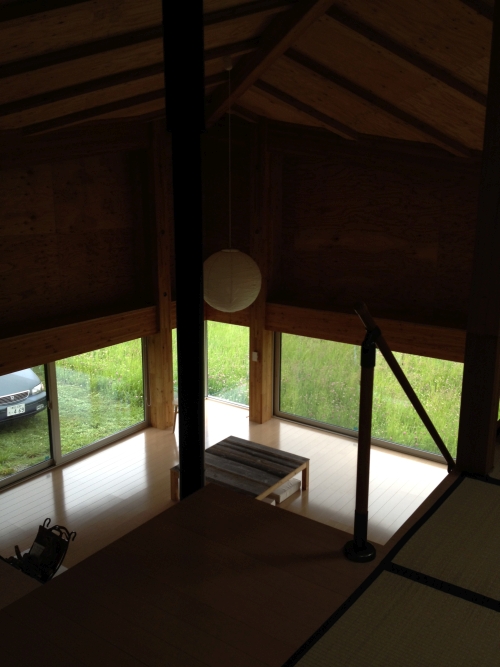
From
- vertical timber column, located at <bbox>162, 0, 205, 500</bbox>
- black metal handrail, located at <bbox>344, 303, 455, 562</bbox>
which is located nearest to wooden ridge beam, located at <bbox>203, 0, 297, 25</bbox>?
vertical timber column, located at <bbox>162, 0, 205, 500</bbox>

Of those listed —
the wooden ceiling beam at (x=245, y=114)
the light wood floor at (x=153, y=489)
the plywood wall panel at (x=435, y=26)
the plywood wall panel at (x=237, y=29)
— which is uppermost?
the plywood wall panel at (x=237, y=29)

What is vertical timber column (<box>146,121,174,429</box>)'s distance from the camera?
8.79 m

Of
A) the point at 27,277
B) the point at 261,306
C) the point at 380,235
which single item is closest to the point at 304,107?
the point at 380,235

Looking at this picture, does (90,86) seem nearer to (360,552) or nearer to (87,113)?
(87,113)

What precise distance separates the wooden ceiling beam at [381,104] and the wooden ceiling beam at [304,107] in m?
1.08

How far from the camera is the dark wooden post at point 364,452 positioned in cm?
247

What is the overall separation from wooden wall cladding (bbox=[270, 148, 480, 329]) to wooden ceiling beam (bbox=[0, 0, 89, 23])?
5.16 meters

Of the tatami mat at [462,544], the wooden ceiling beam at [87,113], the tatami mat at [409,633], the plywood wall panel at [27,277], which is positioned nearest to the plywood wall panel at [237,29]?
the wooden ceiling beam at [87,113]

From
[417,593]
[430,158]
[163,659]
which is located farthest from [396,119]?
[163,659]

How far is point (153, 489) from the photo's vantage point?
8.02 meters

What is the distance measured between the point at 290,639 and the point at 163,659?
0.45 m

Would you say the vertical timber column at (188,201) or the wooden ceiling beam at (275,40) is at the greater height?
the wooden ceiling beam at (275,40)

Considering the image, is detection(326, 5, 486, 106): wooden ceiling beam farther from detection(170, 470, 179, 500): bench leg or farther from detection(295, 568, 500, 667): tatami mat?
detection(170, 470, 179, 500): bench leg

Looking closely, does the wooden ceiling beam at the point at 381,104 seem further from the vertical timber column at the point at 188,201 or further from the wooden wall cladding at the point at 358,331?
the vertical timber column at the point at 188,201
